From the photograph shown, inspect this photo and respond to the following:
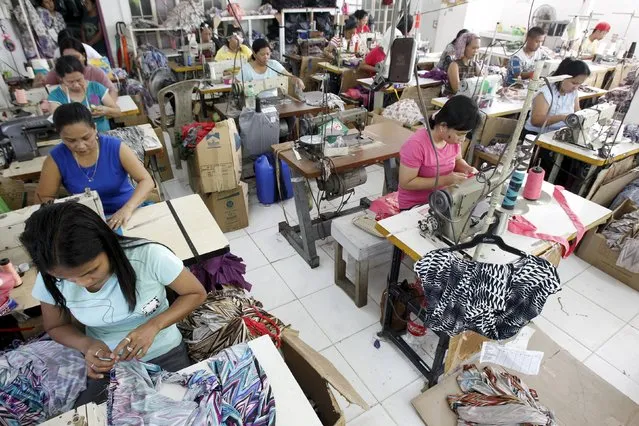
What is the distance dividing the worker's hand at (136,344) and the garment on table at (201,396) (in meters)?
0.15

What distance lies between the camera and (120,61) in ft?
22.2

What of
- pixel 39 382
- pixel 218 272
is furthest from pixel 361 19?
pixel 39 382

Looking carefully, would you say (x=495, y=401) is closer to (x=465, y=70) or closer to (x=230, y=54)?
(x=465, y=70)

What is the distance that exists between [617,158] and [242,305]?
2.94 meters

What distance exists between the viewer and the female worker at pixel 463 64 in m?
4.48

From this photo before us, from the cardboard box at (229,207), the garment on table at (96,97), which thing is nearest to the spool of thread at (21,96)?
the garment on table at (96,97)

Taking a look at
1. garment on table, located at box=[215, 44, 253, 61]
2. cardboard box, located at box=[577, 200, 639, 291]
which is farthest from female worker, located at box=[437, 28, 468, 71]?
cardboard box, located at box=[577, 200, 639, 291]

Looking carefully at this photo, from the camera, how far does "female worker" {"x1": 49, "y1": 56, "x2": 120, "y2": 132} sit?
2910mm

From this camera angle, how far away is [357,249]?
2.33 meters

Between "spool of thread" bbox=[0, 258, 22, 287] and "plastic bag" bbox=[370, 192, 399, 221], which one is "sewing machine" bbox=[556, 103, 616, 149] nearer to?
"plastic bag" bbox=[370, 192, 399, 221]

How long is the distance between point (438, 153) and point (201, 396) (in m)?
1.83

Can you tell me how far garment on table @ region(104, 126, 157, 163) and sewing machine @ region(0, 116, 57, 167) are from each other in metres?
0.45

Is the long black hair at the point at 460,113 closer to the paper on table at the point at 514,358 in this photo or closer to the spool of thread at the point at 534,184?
the spool of thread at the point at 534,184

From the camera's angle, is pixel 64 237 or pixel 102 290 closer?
pixel 64 237
